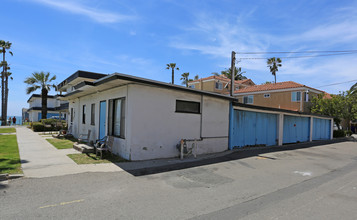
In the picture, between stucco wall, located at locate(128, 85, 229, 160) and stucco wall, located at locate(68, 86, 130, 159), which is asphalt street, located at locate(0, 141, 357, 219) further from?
stucco wall, located at locate(68, 86, 130, 159)

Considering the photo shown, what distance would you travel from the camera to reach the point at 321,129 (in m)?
21.5

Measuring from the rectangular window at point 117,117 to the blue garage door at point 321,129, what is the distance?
62.2 feet

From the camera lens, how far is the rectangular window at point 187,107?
9312mm

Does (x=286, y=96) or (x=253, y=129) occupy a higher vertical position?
(x=286, y=96)

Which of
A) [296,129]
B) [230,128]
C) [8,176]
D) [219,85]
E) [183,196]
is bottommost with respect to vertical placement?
[183,196]

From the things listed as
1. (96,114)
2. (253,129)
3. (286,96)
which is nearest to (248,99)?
(286,96)

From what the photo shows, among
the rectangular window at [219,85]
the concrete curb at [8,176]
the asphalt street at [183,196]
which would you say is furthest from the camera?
the rectangular window at [219,85]

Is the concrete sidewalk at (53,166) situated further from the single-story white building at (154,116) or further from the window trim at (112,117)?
the window trim at (112,117)

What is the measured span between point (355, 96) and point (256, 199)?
96.3 feet

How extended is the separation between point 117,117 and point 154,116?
2058mm

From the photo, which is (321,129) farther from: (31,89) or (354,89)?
(31,89)

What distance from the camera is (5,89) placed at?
3500 cm

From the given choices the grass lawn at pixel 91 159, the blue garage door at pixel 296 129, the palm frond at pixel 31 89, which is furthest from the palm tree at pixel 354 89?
the palm frond at pixel 31 89

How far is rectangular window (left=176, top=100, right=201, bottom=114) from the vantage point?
9.31m
